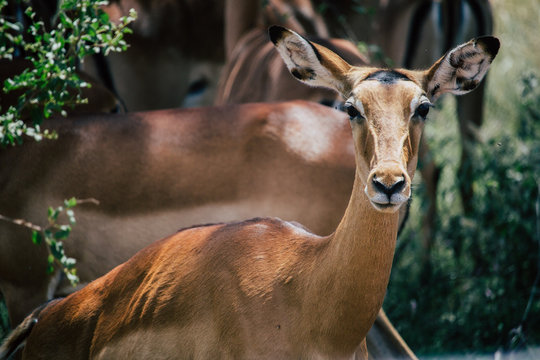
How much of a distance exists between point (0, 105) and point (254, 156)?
4.13 feet

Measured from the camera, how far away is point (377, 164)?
2.60 metres

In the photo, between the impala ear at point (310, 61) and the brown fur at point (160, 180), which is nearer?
the impala ear at point (310, 61)

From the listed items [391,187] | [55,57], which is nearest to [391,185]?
[391,187]

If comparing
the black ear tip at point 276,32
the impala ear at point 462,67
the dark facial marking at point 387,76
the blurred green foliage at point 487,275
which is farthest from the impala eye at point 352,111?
the blurred green foliage at point 487,275

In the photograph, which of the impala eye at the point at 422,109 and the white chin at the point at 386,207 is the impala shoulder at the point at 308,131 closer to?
the impala eye at the point at 422,109

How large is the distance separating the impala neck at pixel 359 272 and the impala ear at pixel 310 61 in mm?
462

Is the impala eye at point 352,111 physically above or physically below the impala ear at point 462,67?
below

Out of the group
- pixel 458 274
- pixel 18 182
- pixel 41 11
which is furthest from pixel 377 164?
pixel 41 11

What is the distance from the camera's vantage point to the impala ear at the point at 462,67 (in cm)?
299

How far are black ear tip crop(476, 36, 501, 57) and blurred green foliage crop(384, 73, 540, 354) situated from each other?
1.85m

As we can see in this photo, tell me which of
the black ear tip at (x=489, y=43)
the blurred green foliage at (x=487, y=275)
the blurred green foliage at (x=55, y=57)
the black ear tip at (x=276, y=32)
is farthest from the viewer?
the blurred green foliage at (x=487, y=275)

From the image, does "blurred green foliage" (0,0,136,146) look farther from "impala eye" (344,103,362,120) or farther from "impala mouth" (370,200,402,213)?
"impala mouth" (370,200,402,213)

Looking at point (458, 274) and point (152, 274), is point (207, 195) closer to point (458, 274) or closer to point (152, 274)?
point (152, 274)

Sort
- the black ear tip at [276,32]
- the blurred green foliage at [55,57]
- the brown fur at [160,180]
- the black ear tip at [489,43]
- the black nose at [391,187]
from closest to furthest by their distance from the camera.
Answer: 1. the black nose at [391,187]
2. the black ear tip at [489,43]
3. the black ear tip at [276,32]
4. the blurred green foliage at [55,57]
5. the brown fur at [160,180]
